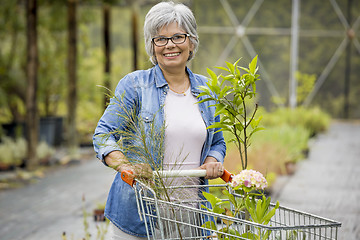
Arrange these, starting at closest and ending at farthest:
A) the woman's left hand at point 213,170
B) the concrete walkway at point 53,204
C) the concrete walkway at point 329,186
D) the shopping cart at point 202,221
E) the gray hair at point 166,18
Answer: the shopping cart at point 202,221 → the woman's left hand at point 213,170 → the gray hair at point 166,18 → the concrete walkway at point 53,204 → the concrete walkway at point 329,186

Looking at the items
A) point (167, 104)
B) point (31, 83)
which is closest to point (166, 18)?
point (167, 104)

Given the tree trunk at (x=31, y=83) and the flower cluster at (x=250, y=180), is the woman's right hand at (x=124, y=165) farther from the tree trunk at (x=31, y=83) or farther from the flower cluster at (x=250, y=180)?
the tree trunk at (x=31, y=83)

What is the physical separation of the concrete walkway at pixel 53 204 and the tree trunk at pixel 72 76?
141 cm

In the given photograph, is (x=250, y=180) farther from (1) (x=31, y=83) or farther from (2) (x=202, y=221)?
(1) (x=31, y=83)

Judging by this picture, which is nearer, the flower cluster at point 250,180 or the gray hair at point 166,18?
the flower cluster at point 250,180

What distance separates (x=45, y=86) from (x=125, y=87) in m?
12.0

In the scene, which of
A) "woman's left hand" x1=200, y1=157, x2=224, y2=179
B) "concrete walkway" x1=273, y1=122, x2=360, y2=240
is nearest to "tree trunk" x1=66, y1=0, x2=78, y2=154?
"concrete walkway" x1=273, y1=122, x2=360, y2=240

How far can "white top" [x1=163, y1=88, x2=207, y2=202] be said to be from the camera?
311cm

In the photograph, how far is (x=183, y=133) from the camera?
3131 millimetres

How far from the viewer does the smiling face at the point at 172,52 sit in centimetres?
307

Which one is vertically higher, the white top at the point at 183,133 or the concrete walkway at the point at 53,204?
the white top at the point at 183,133

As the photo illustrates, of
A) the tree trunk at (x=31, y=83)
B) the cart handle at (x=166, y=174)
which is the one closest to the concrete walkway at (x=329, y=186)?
the cart handle at (x=166, y=174)

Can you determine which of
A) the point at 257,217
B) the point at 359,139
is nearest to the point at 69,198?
the point at 257,217

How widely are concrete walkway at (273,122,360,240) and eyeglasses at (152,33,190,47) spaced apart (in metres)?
3.54
